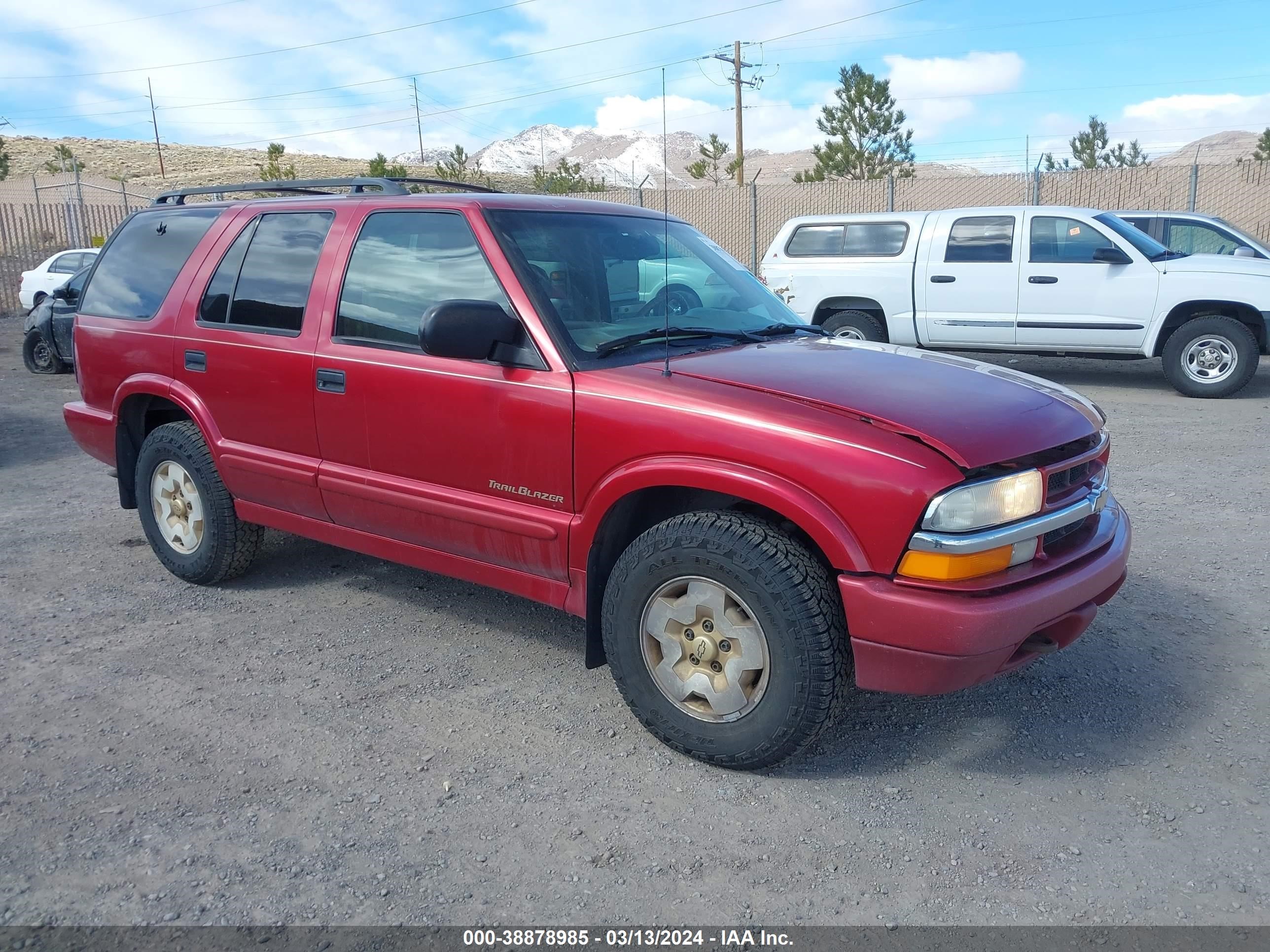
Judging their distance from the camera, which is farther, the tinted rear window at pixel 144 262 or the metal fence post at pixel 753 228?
the metal fence post at pixel 753 228

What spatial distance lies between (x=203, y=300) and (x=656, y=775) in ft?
10.1

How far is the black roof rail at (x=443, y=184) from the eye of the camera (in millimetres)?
4500

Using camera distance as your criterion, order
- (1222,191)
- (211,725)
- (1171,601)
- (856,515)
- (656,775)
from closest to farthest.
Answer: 1. (856,515)
2. (656,775)
3. (211,725)
4. (1171,601)
5. (1222,191)

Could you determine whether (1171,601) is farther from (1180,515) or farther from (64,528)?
(64,528)

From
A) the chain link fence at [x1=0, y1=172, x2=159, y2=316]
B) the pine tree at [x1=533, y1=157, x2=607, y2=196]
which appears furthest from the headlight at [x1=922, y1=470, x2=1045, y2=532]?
the pine tree at [x1=533, y1=157, x2=607, y2=196]

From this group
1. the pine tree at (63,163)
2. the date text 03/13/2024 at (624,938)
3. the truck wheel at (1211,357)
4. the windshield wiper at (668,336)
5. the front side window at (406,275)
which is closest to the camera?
the date text 03/13/2024 at (624,938)

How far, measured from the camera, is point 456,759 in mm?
3287

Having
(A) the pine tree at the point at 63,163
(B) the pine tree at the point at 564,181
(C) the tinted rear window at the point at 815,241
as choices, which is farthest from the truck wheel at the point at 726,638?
(A) the pine tree at the point at 63,163

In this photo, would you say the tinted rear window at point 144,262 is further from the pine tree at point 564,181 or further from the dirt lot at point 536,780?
the pine tree at point 564,181

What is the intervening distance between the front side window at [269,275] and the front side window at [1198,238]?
10.9 m

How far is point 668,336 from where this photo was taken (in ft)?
11.1

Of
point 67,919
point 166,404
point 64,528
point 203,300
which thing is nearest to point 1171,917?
point 67,919

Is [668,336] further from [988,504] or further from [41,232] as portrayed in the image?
[41,232]

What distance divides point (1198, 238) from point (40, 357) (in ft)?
48.1
